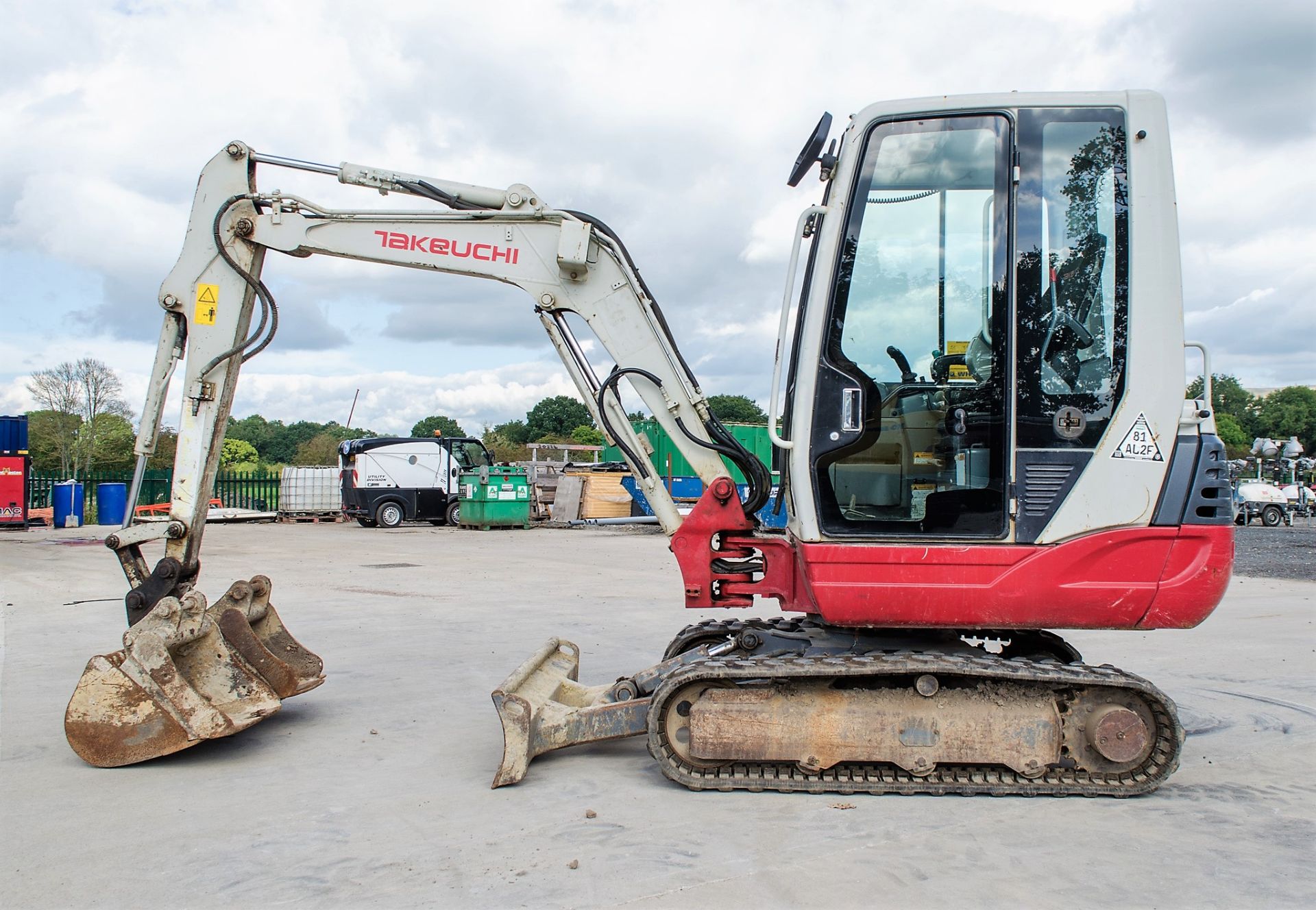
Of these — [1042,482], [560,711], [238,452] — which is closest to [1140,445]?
[1042,482]

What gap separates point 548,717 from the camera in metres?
4.86

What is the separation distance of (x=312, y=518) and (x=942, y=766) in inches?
1023

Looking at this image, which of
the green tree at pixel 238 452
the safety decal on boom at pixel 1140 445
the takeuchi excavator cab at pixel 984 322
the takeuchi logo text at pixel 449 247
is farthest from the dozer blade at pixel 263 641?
the green tree at pixel 238 452

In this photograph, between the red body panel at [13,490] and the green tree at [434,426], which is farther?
the green tree at [434,426]

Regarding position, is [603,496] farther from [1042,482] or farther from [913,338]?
[1042,482]

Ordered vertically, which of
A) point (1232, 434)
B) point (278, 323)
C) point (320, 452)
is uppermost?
point (1232, 434)

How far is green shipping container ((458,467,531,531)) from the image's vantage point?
23.4 metres

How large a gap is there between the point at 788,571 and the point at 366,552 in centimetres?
1324

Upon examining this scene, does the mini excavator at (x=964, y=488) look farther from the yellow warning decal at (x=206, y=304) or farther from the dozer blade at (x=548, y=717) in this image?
the yellow warning decal at (x=206, y=304)

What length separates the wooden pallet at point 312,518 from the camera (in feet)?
90.5

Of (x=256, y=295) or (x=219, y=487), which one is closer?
(x=256, y=295)

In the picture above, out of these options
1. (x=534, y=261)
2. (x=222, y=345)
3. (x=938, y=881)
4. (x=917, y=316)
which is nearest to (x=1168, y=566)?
(x=917, y=316)

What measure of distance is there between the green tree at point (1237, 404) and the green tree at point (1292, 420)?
0.80 meters

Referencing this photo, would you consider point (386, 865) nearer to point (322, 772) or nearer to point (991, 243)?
point (322, 772)
